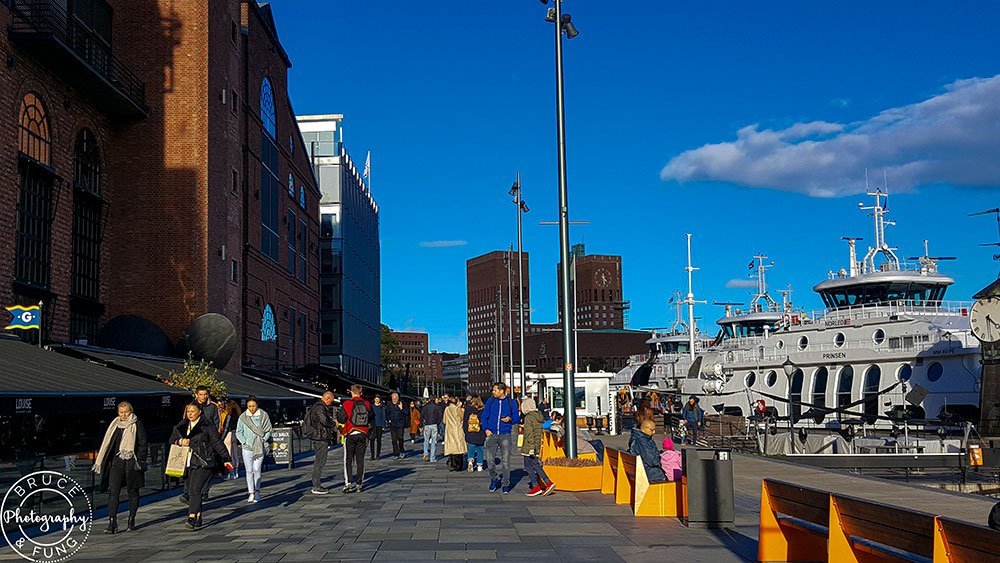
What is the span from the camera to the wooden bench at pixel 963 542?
6109mm

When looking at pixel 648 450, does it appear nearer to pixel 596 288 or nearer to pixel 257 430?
pixel 257 430

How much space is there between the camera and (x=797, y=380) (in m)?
46.3

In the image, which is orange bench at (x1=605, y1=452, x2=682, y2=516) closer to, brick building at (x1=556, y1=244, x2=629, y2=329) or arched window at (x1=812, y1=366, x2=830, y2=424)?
arched window at (x1=812, y1=366, x2=830, y2=424)

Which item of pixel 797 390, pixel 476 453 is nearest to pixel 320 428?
pixel 476 453

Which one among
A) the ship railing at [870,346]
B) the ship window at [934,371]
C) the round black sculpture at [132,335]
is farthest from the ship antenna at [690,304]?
the round black sculpture at [132,335]

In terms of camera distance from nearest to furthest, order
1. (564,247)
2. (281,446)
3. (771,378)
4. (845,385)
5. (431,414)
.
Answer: (564,247), (281,446), (431,414), (845,385), (771,378)

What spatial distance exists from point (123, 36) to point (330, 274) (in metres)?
40.6

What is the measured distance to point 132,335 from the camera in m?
31.9

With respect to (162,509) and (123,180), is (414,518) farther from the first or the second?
(123,180)

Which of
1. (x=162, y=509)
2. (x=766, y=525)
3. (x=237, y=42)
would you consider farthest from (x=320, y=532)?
(x=237, y=42)

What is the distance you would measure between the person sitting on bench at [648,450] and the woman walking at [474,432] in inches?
281

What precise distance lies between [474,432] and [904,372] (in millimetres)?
24221

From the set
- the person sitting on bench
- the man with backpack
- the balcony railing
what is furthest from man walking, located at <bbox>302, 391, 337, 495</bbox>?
the balcony railing

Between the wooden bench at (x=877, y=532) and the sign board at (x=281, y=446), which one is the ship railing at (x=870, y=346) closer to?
the sign board at (x=281, y=446)
